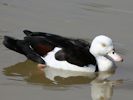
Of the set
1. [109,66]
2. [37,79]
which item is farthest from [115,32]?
[37,79]

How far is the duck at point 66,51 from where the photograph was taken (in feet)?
36.8

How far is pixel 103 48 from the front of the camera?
37.9 ft

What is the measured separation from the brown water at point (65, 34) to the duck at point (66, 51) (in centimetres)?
16

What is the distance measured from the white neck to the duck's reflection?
0.31ft

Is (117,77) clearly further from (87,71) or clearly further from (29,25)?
(29,25)

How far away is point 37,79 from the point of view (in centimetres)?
1109

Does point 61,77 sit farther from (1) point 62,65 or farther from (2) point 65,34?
(2) point 65,34

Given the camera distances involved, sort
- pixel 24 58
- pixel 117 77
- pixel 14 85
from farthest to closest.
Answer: pixel 24 58 → pixel 117 77 → pixel 14 85

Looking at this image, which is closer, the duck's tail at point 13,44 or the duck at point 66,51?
the duck at point 66,51

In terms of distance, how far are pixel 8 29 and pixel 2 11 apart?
129 centimetres

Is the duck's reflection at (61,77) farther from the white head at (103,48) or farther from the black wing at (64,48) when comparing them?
the white head at (103,48)

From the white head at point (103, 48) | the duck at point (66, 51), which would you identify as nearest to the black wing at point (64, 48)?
the duck at point (66, 51)

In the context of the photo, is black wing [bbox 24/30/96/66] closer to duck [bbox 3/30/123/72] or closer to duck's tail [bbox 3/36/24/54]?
duck [bbox 3/30/123/72]

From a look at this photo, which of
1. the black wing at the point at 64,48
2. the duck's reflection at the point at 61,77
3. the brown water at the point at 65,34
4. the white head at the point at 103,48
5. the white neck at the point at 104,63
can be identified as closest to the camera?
the brown water at the point at 65,34
